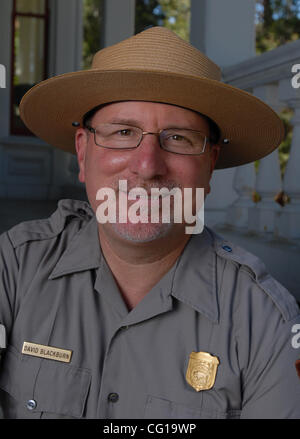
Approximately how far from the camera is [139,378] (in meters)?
1.49

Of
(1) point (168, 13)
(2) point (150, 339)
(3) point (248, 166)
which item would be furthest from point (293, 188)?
(1) point (168, 13)

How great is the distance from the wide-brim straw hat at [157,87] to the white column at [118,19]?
13.6 feet

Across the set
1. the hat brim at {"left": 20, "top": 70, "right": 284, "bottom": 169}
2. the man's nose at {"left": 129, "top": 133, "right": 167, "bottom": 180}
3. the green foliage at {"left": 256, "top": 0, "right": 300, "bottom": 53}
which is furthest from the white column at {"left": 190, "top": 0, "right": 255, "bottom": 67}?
the green foliage at {"left": 256, "top": 0, "right": 300, "bottom": 53}

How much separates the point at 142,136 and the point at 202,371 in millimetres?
634

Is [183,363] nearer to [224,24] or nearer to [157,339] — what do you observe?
[157,339]

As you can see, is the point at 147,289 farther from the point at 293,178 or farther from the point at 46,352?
the point at 293,178

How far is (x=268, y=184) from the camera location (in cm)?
288

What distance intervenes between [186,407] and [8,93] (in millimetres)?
6380

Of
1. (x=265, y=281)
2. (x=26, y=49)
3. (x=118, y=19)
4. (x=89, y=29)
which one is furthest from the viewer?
(x=89, y=29)

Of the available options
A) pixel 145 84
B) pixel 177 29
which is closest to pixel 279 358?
pixel 145 84

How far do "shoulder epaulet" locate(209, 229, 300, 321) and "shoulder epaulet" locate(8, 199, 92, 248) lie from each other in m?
0.49

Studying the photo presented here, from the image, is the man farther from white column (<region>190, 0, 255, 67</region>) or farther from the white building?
white column (<region>190, 0, 255, 67</region>)

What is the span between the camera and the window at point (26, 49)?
24.6 feet

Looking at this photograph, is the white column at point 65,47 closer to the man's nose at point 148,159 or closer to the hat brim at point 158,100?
the hat brim at point 158,100
